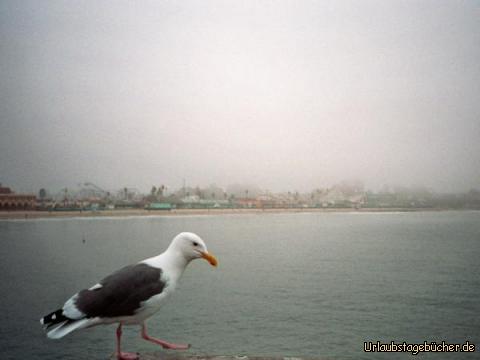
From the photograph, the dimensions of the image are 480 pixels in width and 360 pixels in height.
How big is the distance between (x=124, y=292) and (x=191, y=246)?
0.46m

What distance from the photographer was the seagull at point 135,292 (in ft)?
7.84

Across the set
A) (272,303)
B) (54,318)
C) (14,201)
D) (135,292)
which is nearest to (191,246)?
(135,292)

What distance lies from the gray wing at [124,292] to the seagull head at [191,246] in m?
0.18

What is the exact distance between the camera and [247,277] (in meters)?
18.7

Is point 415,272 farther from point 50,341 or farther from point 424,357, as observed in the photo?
point 50,341

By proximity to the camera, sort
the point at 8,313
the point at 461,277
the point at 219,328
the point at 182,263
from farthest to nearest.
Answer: the point at 461,277
the point at 8,313
the point at 219,328
the point at 182,263

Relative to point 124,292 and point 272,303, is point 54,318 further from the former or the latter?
point 272,303

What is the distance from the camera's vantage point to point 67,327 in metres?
2.34

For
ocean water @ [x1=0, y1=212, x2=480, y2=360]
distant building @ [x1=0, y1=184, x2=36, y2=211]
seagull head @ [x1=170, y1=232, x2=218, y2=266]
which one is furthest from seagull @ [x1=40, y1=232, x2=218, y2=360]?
distant building @ [x1=0, y1=184, x2=36, y2=211]

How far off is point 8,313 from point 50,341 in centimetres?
324

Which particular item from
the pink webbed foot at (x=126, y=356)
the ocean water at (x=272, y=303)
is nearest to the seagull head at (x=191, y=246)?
the pink webbed foot at (x=126, y=356)

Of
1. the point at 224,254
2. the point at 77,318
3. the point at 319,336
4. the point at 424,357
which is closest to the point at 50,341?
the point at 319,336

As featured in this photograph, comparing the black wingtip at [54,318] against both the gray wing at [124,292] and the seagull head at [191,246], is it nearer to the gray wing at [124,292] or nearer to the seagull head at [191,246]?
the gray wing at [124,292]

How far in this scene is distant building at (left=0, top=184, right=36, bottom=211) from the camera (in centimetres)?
5417
